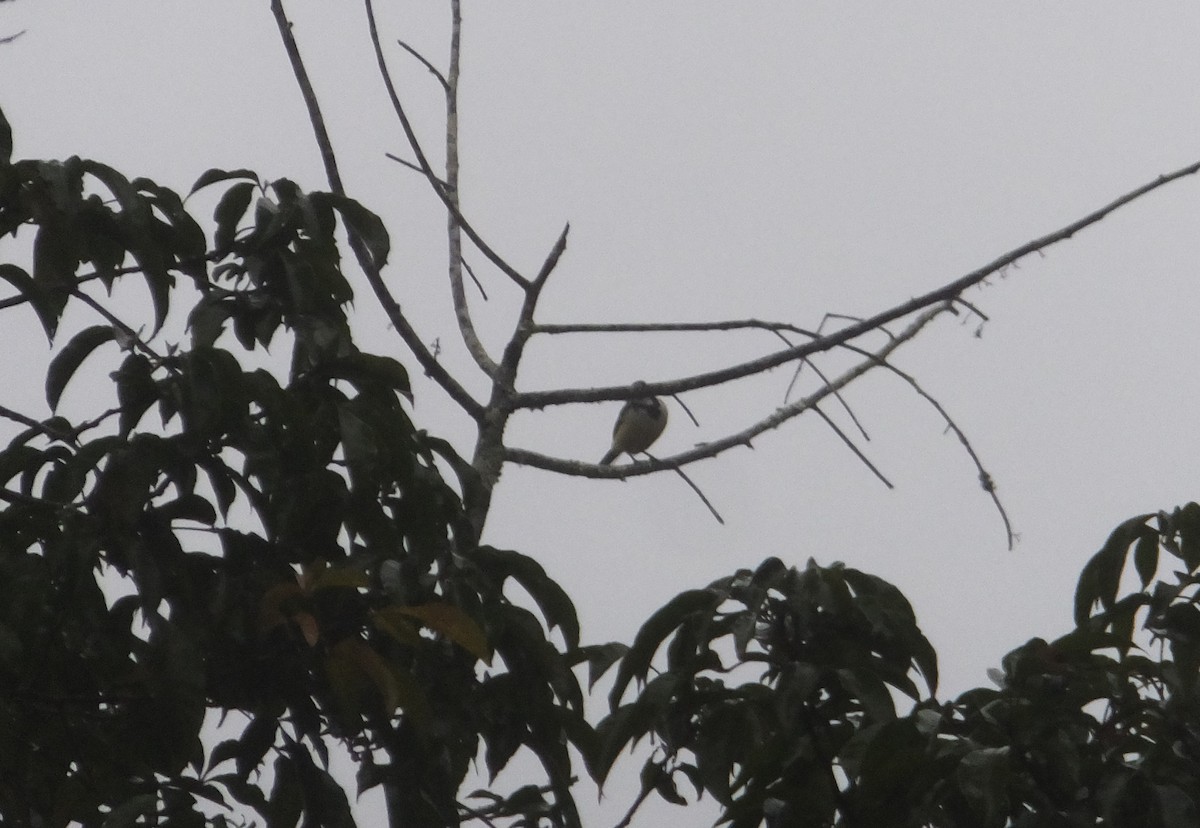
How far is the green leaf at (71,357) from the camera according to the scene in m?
1.90

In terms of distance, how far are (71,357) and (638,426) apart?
235 inches

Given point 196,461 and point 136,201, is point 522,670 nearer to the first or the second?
point 196,461

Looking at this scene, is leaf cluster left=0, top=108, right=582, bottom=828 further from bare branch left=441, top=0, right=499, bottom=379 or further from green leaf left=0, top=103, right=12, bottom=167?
bare branch left=441, top=0, right=499, bottom=379

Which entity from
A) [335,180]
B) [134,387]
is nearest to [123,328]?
[134,387]

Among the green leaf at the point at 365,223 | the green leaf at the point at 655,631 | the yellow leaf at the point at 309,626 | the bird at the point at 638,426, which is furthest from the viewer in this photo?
the bird at the point at 638,426

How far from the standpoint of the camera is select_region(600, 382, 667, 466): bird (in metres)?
7.74

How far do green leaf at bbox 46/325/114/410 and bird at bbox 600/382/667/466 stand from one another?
571 cm

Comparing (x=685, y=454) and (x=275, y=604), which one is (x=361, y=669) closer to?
(x=275, y=604)

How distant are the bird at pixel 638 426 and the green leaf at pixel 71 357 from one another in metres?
5.71

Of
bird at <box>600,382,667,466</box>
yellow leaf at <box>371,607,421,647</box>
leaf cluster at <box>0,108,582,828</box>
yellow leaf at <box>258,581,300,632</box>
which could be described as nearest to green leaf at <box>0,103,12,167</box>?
leaf cluster at <box>0,108,582,828</box>

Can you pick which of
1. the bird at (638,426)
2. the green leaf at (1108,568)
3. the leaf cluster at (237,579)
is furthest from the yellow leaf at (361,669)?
the bird at (638,426)

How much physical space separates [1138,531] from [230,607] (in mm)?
1192

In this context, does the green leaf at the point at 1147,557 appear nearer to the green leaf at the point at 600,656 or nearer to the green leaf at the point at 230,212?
the green leaf at the point at 600,656

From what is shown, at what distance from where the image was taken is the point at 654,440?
806cm
